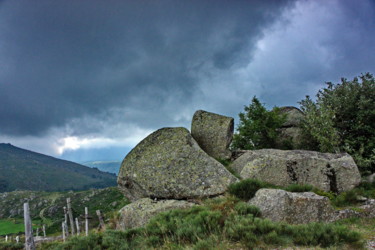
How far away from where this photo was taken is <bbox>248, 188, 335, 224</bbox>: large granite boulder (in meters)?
10.4

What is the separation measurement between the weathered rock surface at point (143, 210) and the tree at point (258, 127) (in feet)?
68.1

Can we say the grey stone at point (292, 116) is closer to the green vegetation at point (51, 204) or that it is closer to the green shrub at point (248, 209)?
the green shrub at point (248, 209)

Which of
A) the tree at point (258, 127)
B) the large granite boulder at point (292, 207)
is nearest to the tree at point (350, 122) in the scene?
the tree at point (258, 127)

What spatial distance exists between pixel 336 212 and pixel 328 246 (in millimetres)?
5503

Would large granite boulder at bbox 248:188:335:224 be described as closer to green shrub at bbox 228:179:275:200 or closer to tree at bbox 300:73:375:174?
green shrub at bbox 228:179:275:200

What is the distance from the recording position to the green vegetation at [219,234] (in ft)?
24.2

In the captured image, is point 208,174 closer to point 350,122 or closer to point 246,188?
point 246,188

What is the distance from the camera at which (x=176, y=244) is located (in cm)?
794

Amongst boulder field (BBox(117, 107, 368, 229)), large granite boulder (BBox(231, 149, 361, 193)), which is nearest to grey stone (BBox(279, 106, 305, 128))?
boulder field (BBox(117, 107, 368, 229))

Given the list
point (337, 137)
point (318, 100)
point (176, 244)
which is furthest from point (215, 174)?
point (318, 100)

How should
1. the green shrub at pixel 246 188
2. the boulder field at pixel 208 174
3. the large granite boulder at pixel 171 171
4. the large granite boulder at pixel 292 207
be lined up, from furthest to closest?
1. the large granite boulder at pixel 171 171
2. the green shrub at pixel 246 188
3. the boulder field at pixel 208 174
4. the large granite boulder at pixel 292 207

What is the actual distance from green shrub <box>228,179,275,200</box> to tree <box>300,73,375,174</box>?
15332 millimetres

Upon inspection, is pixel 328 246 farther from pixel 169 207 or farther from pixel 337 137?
pixel 337 137

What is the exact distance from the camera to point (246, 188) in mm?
12375
